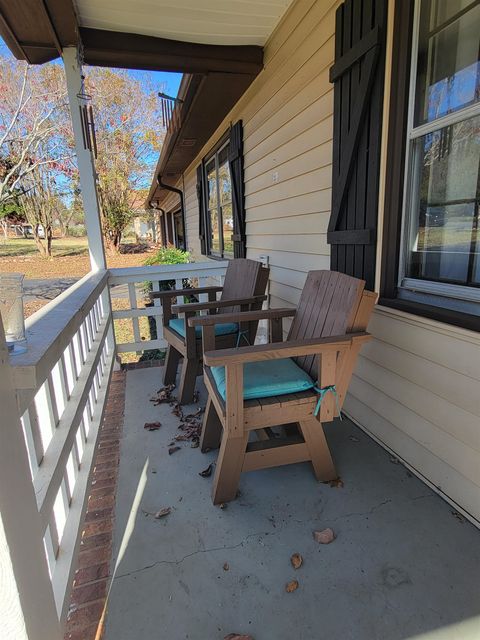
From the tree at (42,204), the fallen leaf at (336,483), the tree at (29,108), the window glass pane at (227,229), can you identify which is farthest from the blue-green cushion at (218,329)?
the tree at (42,204)

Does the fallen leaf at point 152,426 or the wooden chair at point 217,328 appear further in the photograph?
the wooden chair at point 217,328

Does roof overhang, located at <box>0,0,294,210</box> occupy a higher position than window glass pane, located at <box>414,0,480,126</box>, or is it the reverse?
roof overhang, located at <box>0,0,294,210</box>

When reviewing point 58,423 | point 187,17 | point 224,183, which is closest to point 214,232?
point 224,183

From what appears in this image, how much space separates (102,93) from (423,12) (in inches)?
588

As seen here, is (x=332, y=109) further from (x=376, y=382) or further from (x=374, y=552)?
(x=374, y=552)

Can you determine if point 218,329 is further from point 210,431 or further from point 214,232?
point 214,232

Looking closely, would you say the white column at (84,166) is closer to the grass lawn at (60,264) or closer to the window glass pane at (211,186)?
the grass lawn at (60,264)

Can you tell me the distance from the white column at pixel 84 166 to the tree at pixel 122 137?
11.6 m

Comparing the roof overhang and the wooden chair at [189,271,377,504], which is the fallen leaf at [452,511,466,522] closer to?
the wooden chair at [189,271,377,504]

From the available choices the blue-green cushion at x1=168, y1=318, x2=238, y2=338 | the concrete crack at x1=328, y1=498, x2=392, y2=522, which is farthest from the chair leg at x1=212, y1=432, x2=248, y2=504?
the blue-green cushion at x1=168, y1=318, x2=238, y2=338

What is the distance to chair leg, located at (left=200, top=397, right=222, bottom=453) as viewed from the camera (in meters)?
1.95

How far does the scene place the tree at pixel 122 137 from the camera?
13.6m

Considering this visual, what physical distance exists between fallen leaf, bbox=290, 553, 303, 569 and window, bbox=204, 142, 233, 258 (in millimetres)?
4014

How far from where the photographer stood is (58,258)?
15.5 meters
